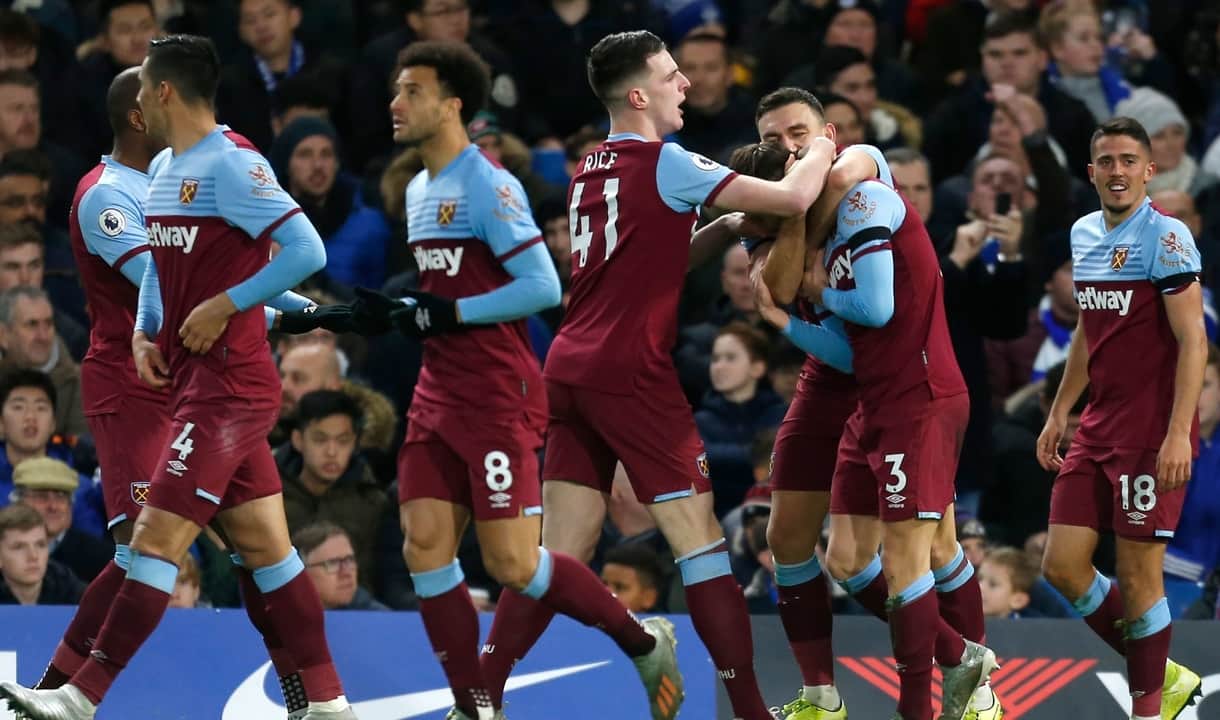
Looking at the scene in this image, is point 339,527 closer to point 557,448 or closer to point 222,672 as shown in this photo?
point 222,672

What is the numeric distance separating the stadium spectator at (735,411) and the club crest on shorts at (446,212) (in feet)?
13.5

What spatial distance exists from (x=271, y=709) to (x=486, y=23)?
653cm

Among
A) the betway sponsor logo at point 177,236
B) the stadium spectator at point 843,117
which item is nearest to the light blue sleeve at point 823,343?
the betway sponsor logo at point 177,236

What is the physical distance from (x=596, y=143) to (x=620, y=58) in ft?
15.8

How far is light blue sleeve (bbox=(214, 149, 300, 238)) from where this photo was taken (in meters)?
7.44

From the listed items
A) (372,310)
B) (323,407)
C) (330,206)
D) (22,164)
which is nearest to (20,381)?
(323,407)

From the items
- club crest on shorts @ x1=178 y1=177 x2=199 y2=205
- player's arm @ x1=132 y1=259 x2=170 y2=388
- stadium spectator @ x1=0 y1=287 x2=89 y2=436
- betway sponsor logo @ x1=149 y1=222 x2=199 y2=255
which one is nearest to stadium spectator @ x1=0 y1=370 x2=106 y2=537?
stadium spectator @ x1=0 y1=287 x2=89 y2=436

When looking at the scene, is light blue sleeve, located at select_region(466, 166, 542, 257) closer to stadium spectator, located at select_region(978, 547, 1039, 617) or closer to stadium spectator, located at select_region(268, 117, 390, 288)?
stadium spectator, located at select_region(978, 547, 1039, 617)

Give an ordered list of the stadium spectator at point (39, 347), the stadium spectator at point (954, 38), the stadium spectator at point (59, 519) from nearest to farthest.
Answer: the stadium spectator at point (59, 519) < the stadium spectator at point (39, 347) < the stadium spectator at point (954, 38)

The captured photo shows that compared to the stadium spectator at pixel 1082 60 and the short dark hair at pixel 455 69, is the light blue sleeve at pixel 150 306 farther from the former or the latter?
the stadium spectator at pixel 1082 60

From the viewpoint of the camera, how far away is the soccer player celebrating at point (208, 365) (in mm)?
7359

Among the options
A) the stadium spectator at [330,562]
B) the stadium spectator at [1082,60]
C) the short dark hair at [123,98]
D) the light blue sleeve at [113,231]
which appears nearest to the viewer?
the light blue sleeve at [113,231]

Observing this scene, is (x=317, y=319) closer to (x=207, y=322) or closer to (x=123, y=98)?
(x=207, y=322)

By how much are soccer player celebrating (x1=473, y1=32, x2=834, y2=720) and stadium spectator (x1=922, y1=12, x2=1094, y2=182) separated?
Answer: 566 cm
